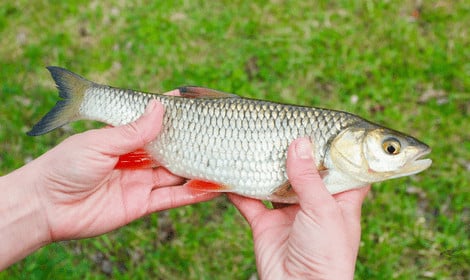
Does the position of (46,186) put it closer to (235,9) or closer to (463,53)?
(235,9)

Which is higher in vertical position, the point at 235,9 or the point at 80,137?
the point at 235,9

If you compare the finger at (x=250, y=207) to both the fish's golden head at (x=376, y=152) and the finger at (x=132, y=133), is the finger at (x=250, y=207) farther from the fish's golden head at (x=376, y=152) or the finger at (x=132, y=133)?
the finger at (x=132, y=133)

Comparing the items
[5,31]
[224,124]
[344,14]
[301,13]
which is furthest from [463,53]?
[5,31]

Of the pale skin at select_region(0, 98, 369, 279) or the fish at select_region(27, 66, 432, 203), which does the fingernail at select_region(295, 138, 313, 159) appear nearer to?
the pale skin at select_region(0, 98, 369, 279)

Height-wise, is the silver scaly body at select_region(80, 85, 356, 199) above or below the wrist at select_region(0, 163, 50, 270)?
above

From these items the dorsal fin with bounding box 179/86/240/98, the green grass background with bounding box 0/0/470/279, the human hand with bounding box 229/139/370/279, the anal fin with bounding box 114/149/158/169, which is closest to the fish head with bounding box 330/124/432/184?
the human hand with bounding box 229/139/370/279

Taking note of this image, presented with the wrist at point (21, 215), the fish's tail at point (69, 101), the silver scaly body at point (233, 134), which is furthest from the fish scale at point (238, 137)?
the wrist at point (21, 215)
